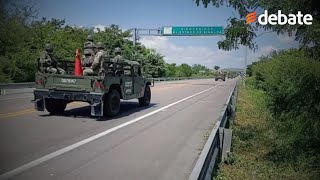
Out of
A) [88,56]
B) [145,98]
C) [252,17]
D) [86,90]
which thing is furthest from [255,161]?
[145,98]

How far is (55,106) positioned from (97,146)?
583 cm

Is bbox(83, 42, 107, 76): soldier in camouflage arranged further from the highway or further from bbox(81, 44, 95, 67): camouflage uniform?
the highway

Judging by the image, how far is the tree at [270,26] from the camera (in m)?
7.24

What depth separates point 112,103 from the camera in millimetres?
13469

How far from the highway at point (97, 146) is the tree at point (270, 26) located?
8.49ft

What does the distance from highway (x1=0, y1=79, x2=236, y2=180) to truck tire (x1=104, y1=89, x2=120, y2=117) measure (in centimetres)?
33

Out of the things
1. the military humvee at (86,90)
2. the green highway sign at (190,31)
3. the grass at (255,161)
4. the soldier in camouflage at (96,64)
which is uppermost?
the green highway sign at (190,31)

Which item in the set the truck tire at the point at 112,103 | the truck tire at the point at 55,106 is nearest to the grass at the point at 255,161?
the truck tire at the point at 112,103

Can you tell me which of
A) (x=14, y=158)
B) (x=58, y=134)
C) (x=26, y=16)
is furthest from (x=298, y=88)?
(x=26, y=16)

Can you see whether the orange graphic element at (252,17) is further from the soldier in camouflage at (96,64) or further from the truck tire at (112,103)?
the truck tire at (112,103)

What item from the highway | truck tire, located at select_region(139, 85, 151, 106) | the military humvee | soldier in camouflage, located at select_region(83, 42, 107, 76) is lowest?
the highway

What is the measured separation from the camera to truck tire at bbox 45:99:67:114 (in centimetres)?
1376

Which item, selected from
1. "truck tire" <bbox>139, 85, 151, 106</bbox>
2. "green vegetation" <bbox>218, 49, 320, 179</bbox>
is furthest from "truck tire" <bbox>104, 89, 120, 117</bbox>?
"green vegetation" <bbox>218, 49, 320, 179</bbox>

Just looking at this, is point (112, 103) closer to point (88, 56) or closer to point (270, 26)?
point (88, 56)
